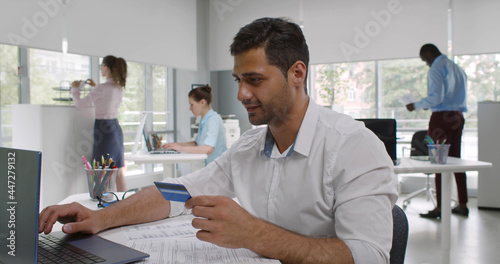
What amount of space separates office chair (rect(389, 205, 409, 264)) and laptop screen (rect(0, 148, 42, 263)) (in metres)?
0.85

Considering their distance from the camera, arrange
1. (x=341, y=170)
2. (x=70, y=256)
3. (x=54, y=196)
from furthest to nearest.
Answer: (x=54, y=196) → (x=341, y=170) → (x=70, y=256)

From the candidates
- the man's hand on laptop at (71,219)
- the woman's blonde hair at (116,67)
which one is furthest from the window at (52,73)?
the man's hand on laptop at (71,219)

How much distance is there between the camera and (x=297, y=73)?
3.85ft

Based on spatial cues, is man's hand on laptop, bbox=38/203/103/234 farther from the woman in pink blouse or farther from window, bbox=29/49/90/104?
window, bbox=29/49/90/104

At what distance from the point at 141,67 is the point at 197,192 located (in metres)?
4.97

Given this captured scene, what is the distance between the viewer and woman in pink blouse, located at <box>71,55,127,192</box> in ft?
12.0

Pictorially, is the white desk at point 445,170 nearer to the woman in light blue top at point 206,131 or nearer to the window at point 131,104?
the woman in light blue top at point 206,131

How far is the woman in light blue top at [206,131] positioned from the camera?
345 centimetres

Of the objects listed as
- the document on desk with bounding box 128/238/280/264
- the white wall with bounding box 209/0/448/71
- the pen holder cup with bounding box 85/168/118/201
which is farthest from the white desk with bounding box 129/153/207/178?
the white wall with bounding box 209/0/448/71

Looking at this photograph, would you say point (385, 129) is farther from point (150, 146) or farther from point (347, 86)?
point (347, 86)

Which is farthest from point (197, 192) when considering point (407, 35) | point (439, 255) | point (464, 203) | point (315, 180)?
point (407, 35)

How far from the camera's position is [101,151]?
371 centimetres

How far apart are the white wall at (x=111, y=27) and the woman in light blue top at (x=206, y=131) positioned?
139 cm

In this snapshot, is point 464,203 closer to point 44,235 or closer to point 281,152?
point 281,152
